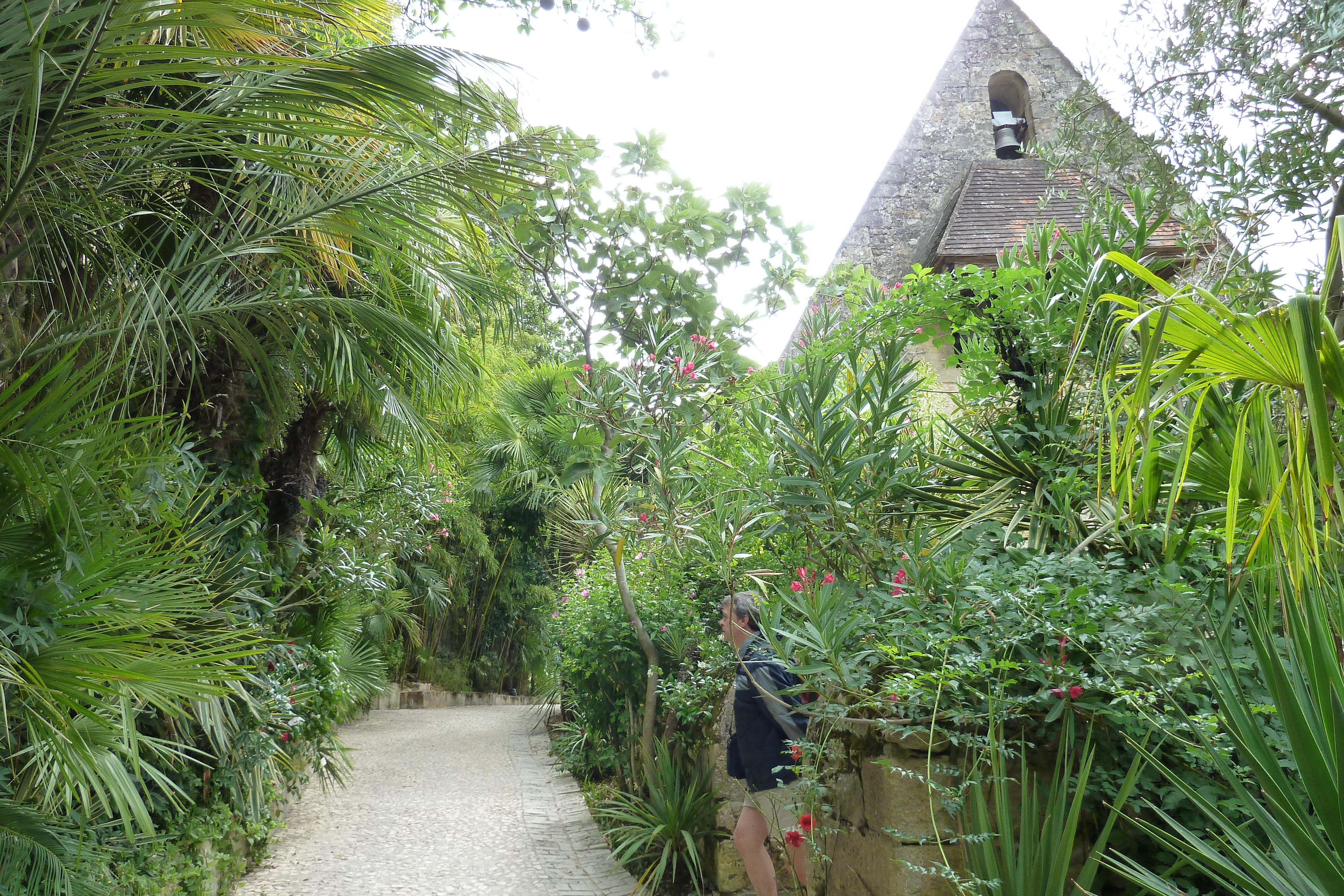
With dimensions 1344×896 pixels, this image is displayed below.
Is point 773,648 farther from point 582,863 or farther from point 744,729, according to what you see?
point 582,863

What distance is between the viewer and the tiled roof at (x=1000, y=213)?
7.28 metres

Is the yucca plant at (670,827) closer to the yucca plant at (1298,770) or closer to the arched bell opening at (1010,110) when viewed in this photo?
the yucca plant at (1298,770)

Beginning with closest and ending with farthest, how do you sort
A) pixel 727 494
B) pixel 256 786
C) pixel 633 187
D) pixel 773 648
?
pixel 773 648 → pixel 727 494 → pixel 256 786 → pixel 633 187

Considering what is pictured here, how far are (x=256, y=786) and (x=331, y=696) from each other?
1.08 m

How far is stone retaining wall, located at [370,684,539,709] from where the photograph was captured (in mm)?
13906

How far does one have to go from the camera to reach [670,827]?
15.2ft

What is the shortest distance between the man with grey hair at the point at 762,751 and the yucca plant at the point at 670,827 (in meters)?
0.88

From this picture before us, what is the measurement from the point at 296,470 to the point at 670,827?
359 cm

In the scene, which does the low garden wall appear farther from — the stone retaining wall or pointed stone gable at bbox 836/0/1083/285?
the stone retaining wall

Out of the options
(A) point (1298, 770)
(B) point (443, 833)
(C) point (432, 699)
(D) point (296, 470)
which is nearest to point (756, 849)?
(A) point (1298, 770)

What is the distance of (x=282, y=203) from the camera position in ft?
10.2

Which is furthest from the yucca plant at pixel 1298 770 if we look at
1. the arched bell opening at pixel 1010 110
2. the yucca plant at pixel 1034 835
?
the arched bell opening at pixel 1010 110

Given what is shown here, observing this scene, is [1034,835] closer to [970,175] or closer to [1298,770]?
[1298,770]

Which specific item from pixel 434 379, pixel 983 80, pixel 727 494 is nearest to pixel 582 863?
pixel 727 494
